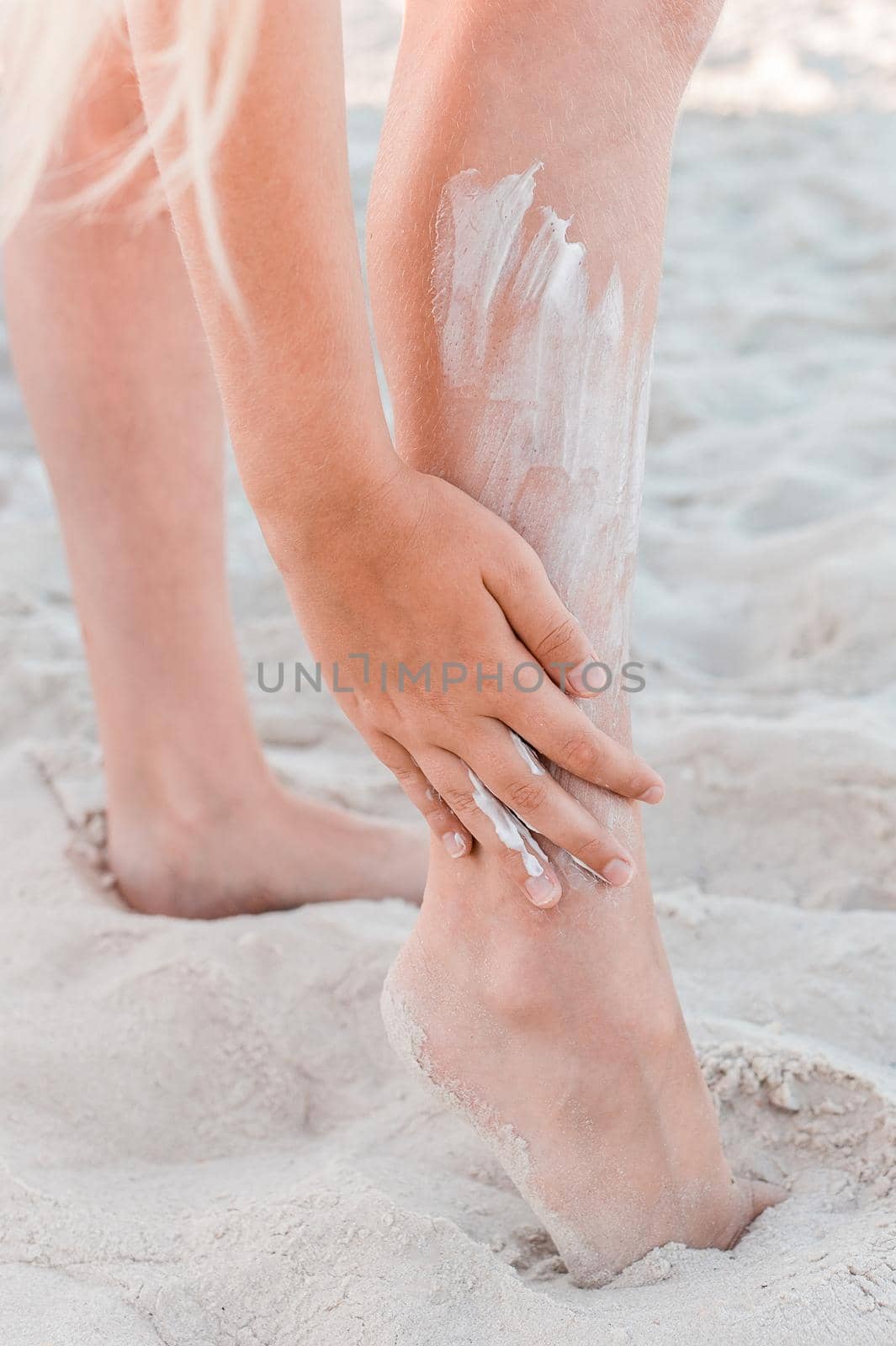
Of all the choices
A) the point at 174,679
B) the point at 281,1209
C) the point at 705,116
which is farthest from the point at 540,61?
the point at 705,116

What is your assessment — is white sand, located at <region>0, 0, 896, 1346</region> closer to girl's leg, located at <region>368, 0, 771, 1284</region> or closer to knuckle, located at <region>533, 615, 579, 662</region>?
girl's leg, located at <region>368, 0, 771, 1284</region>

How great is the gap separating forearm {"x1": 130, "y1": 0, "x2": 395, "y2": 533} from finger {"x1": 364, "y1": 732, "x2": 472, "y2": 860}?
18 cm

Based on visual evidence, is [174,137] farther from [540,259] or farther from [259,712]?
[259,712]

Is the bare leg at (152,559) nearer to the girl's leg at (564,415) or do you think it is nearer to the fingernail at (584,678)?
the girl's leg at (564,415)

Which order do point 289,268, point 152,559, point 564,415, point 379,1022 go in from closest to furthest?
point 289,268 < point 564,415 < point 379,1022 < point 152,559

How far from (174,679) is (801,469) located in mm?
1173

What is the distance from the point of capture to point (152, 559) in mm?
1166

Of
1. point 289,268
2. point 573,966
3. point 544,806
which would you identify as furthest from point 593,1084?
point 289,268

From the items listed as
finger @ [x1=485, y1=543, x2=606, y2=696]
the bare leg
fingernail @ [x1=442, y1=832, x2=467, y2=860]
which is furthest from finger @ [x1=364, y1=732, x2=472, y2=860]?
the bare leg

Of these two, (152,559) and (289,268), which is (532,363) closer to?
(289,268)

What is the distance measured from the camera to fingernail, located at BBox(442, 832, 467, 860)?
820mm

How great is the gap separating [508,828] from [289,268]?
363 mm

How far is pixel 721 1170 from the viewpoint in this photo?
2.67ft

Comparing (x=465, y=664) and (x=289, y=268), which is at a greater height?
(x=289, y=268)
